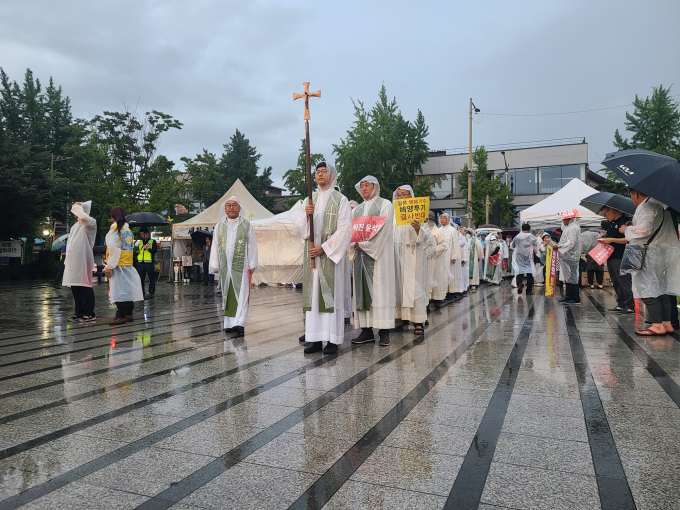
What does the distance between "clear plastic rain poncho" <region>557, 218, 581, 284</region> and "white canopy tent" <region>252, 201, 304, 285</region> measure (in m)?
9.55

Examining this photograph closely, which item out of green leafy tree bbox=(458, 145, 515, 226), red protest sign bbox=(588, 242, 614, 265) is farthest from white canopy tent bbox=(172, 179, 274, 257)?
green leafy tree bbox=(458, 145, 515, 226)

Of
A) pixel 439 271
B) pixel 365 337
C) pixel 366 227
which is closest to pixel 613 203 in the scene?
pixel 439 271

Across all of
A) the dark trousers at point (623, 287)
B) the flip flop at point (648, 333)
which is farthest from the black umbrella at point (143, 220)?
the flip flop at point (648, 333)

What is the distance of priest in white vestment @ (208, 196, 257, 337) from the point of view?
7.31m

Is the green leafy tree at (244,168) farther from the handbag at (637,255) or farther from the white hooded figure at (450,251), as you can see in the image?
the handbag at (637,255)

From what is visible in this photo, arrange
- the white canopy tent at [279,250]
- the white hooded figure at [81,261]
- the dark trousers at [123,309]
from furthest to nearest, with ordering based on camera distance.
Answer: the white canopy tent at [279,250], the dark trousers at [123,309], the white hooded figure at [81,261]

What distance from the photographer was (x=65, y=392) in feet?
14.0

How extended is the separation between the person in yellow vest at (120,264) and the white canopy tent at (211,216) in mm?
12237

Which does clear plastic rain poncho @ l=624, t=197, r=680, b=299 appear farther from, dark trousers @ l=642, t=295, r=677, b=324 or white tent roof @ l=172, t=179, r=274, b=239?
white tent roof @ l=172, t=179, r=274, b=239

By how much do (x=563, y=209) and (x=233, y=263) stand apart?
13.8 metres

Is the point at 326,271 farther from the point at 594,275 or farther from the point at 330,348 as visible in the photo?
the point at 594,275

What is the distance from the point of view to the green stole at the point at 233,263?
24.0ft

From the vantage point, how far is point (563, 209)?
18.0 metres

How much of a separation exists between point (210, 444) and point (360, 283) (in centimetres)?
379
